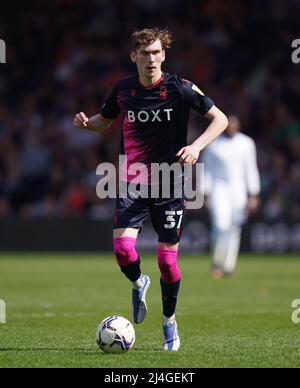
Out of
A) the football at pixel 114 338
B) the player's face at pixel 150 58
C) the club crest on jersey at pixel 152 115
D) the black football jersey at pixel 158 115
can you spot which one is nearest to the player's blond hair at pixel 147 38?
the player's face at pixel 150 58

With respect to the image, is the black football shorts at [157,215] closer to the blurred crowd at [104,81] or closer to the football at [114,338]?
the football at [114,338]

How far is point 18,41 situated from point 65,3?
1.55m

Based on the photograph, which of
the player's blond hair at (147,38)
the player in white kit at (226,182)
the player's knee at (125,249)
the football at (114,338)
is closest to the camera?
the football at (114,338)

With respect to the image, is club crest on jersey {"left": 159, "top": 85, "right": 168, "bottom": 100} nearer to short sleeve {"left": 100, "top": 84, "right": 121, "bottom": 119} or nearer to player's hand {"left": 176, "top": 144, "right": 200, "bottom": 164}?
short sleeve {"left": 100, "top": 84, "right": 121, "bottom": 119}

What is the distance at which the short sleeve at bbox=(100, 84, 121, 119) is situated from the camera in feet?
27.3

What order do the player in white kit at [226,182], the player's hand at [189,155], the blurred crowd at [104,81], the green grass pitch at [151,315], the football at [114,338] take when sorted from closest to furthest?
the green grass pitch at [151,315], the player's hand at [189,155], the football at [114,338], the player in white kit at [226,182], the blurred crowd at [104,81]

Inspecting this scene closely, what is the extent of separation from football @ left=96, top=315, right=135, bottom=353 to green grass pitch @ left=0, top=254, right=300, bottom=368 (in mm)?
84

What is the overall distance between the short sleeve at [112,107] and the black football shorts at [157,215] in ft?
2.51

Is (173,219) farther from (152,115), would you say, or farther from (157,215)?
(152,115)

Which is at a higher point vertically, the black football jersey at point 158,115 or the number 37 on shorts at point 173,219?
the black football jersey at point 158,115

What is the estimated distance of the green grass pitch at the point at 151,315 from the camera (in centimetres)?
734

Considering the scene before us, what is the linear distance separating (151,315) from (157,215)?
9.36 feet

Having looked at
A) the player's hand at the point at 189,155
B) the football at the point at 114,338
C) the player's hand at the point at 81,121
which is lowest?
the football at the point at 114,338

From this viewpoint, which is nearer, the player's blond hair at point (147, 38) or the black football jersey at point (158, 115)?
the player's blond hair at point (147, 38)
